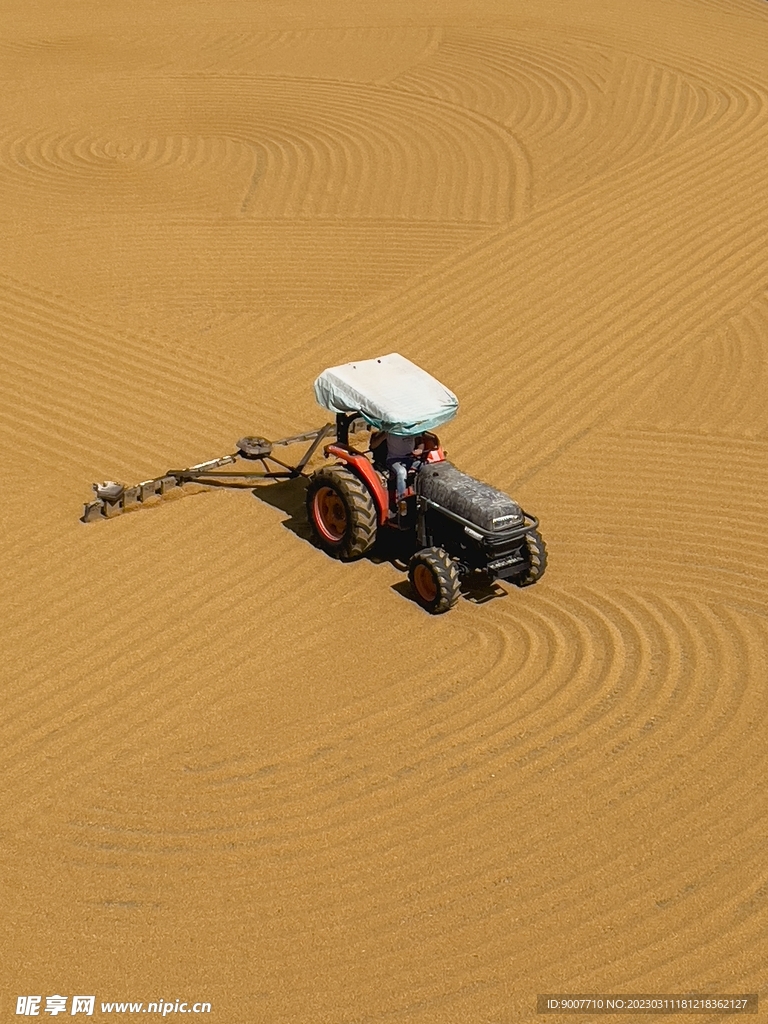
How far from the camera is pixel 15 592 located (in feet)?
33.0

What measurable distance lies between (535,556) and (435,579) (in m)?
0.76

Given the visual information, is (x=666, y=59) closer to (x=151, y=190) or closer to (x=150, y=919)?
(x=151, y=190)

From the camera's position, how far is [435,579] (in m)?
9.64

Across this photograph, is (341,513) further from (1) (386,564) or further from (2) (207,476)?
(2) (207,476)

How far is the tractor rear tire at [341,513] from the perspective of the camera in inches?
400

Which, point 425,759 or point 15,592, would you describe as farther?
point 15,592

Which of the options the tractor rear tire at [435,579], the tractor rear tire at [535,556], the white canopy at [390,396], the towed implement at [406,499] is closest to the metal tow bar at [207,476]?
the towed implement at [406,499]

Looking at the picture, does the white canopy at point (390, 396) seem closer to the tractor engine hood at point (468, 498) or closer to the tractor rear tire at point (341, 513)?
the tractor engine hood at point (468, 498)

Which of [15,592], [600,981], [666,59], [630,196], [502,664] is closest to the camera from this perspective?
[600,981]

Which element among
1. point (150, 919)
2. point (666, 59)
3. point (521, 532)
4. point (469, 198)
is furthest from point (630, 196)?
point (150, 919)

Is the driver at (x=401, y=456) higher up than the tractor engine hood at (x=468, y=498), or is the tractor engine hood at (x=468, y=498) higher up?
the driver at (x=401, y=456)

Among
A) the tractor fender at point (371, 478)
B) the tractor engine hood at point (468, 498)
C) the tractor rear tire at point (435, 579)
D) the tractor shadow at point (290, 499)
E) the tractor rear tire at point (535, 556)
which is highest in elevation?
the tractor shadow at point (290, 499)

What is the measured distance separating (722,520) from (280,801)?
478cm

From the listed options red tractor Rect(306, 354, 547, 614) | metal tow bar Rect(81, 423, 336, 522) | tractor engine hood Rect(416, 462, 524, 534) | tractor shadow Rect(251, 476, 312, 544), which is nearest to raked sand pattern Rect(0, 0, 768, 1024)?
tractor shadow Rect(251, 476, 312, 544)
